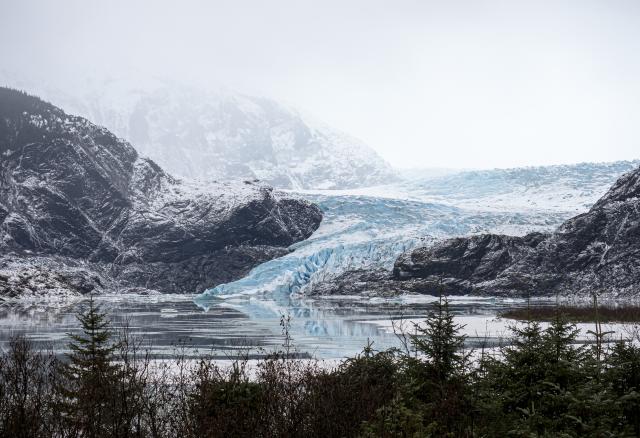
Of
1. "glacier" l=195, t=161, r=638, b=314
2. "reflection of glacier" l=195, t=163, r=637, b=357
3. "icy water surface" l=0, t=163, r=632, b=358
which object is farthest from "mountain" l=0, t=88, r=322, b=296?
"icy water surface" l=0, t=163, r=632, b=358

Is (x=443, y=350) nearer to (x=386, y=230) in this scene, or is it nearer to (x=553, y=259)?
(x=553, y=259)

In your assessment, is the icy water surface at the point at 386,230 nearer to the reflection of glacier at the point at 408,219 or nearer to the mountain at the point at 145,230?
the reflection of glacier at the point at 408,219

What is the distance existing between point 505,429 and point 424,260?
124 meters

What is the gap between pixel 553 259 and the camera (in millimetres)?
120375

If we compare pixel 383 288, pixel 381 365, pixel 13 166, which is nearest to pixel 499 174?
pixel 383 288

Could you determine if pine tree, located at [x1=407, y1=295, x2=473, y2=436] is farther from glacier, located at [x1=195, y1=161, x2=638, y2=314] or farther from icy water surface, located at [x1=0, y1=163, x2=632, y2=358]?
glacier, located at [x1=195, y1=161, x2=638, y2=314]

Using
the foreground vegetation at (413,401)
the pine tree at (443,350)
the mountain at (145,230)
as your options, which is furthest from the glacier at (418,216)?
the foreground vegetation at (413,401)

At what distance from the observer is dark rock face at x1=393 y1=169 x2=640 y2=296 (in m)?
109

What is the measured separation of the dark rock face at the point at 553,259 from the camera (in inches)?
4284

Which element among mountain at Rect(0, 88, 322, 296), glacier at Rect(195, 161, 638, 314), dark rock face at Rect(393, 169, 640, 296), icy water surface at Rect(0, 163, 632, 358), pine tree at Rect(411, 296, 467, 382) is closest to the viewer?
pine tree at Rect(411, 296, 467, 382)

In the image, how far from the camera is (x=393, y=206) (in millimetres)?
144375

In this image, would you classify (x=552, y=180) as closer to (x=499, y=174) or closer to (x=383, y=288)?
(x=499, y=174)

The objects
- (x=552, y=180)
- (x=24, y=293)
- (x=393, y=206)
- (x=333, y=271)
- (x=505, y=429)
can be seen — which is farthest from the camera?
(x=552, y=180)

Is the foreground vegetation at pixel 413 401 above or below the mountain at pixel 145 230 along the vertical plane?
below
